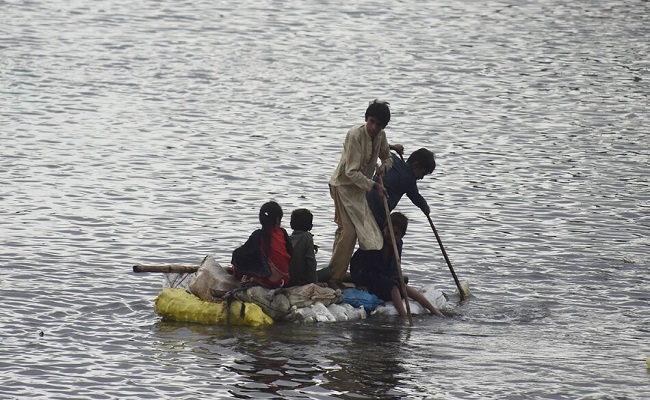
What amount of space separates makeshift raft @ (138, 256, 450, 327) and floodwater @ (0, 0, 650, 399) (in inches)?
6.1

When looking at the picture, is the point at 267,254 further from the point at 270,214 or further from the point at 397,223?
the point at 397,223

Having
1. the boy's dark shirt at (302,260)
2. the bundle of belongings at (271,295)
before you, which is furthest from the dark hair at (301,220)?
the bundle of belongings at (271,295)

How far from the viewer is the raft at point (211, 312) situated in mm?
12789

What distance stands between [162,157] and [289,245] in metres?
9.20

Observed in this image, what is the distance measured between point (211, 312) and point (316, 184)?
7383 mm

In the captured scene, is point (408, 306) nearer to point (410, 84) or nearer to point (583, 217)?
point (583, 217)

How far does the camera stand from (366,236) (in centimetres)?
A: 1309

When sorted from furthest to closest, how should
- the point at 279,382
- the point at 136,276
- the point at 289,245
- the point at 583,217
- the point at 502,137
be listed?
the point at 502,137 < the point at 583,217 < the point at 136,276 < the point at 289,245 < the point at 279,382

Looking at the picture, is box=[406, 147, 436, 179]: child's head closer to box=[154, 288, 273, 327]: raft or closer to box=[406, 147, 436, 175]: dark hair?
box=[406, 147, 436, 175]: dark hair

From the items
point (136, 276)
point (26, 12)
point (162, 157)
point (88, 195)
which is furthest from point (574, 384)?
point (26, 12)

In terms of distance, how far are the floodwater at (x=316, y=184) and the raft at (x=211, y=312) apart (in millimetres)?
131

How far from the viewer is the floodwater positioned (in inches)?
465

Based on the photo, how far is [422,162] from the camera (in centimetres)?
1327

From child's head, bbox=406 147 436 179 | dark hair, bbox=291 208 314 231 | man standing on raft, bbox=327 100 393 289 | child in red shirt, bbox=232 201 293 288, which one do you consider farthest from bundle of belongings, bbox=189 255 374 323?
child's head, bbox=406 147 436 179
